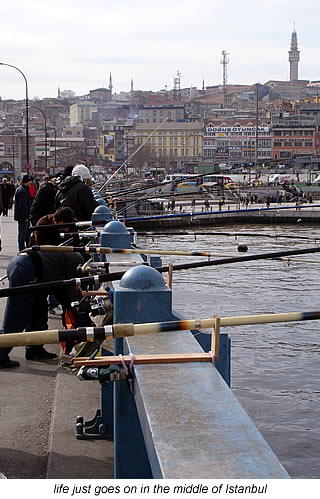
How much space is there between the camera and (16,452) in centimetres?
488

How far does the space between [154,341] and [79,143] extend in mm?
172958

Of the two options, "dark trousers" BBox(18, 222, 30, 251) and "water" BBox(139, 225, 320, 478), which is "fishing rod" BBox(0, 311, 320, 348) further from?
"dark trousers" BBox(18, 222, 30, 251)

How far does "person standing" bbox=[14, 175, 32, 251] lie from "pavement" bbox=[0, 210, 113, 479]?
25.6ft

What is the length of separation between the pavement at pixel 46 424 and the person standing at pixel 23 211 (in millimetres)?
7794

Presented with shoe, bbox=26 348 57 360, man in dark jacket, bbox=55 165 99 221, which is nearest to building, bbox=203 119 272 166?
man in dark jacket, bbox=55 165 99 221

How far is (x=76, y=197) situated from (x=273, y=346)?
17.8 feet

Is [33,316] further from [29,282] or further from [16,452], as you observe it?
[16,452]

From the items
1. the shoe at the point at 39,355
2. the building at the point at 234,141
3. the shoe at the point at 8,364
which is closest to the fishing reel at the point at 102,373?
the shoe at the point at 8,364

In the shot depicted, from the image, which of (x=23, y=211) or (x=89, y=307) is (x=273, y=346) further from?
(x=89, y=307)

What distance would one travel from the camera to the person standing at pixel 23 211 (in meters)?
14.9

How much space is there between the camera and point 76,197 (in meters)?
9.48

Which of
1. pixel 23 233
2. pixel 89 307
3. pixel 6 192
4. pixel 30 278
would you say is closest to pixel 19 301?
pixel 30 278

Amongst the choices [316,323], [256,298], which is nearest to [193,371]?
[316,323]

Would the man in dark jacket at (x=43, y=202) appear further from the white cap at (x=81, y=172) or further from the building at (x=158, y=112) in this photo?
the building at (x=158, y=112)
